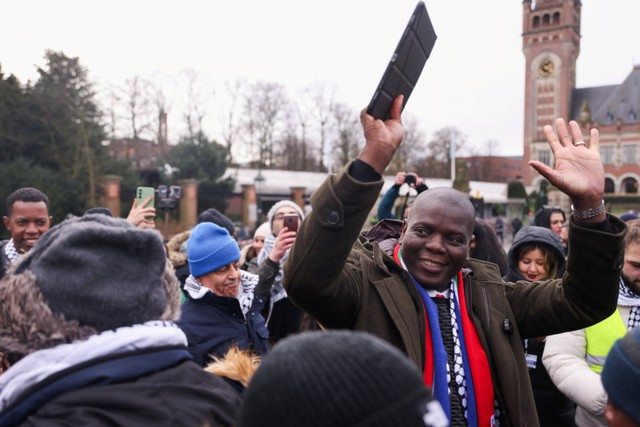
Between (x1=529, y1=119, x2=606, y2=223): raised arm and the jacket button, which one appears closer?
the jacket button

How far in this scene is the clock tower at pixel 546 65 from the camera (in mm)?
58312

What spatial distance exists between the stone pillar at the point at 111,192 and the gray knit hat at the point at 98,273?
25.5 m

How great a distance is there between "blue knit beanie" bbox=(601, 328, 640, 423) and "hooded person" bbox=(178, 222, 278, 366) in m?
2.07

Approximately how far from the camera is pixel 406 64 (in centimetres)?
191

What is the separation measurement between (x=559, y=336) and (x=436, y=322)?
1.31m

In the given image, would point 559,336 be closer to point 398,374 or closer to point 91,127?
point 398,374

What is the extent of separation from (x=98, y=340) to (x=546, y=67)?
6458cm

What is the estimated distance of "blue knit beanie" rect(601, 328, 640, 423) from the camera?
59.1 inches

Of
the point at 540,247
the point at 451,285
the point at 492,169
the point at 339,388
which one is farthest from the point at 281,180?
the point at 492,169

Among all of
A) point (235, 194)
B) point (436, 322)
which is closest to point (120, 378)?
point (436, 322)

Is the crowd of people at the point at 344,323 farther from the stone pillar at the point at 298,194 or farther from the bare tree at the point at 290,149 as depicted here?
Result: the bare tree at the point at 290,149

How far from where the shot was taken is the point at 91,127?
26.7 metres

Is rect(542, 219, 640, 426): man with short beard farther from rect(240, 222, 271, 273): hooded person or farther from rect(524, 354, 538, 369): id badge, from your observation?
rect(240, 222, 271, 273): hooded person

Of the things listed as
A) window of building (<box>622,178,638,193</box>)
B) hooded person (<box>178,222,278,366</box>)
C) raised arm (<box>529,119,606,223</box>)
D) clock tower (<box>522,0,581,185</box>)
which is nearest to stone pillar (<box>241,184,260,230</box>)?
hooded person (<box>178,222,278,366</box>)
